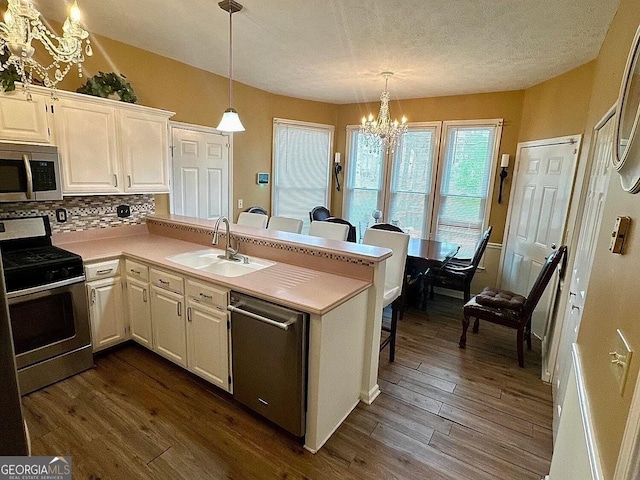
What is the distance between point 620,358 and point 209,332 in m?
2.11

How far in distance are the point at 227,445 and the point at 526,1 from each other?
3.34 metres

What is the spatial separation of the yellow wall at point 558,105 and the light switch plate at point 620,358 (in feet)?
9.83

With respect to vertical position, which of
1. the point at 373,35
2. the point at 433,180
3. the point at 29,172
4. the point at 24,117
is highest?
the point at 373,35

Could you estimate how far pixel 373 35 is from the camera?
8.94ft

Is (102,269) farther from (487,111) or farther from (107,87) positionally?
(487,111)

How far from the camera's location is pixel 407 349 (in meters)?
3.18

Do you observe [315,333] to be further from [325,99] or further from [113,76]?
[325,99]

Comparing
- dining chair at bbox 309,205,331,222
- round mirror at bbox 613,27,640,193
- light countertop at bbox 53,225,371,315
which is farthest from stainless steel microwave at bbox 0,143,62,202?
round mirror at bbox 613,27,640,193

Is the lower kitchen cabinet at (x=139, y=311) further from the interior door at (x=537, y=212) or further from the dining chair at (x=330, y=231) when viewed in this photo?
the interior door at (x=537, y=212)

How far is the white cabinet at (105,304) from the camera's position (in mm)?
2600

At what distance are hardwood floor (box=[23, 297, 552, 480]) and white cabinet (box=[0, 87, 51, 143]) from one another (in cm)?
179

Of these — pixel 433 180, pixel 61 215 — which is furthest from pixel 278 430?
pixel 433 180

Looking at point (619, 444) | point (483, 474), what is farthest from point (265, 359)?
point (619, 444)

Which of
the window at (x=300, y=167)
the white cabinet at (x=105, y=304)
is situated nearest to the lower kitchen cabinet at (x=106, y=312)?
the white cabinet at (x=105, y=304)
